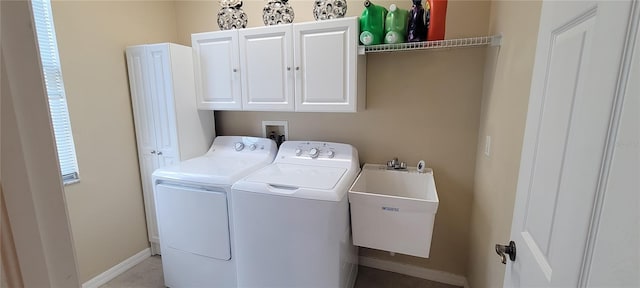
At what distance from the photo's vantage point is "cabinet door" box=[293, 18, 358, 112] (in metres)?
1.79

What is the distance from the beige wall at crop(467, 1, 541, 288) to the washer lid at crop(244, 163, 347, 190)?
2.84 ft

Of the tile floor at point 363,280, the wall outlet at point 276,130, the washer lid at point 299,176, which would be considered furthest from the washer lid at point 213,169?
the tile floor at point 363,280

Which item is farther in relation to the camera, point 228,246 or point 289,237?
point 228,246

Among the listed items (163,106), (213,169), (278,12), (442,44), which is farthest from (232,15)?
(442,44)

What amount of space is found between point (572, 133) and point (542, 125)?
0.16 m

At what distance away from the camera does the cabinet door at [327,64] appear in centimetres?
179

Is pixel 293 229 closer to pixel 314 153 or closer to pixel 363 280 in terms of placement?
pixel 314 153

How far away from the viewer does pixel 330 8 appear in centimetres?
188

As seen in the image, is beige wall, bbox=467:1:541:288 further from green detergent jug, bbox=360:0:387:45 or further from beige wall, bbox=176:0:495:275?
green detergent jug, bbox=360:0:387:45

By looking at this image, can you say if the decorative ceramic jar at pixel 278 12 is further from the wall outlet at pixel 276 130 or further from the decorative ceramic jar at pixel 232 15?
the wall outlet at pixel 276 130

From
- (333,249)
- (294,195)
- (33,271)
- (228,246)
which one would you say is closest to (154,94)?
(228,246)

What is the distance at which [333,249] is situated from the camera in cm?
159

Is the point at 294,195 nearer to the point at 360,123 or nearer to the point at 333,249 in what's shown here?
the point at 333,249

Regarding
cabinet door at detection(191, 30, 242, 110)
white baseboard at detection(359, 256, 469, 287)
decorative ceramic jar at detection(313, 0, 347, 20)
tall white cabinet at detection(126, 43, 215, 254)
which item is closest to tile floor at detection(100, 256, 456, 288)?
white baseboard at detection(359, 256, 469, 287)
